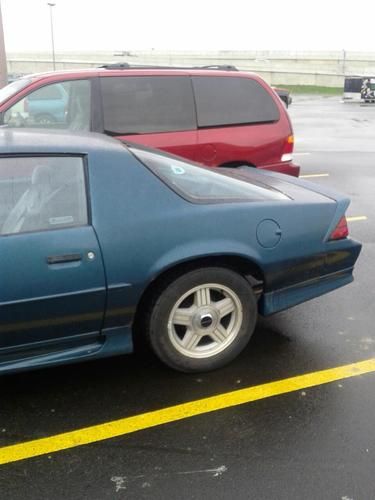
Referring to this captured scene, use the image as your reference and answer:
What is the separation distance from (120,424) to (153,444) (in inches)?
9.2

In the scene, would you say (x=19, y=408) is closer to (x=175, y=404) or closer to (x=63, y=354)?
(x=63, y=354)

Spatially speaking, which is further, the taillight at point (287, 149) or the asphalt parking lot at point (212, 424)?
the taillight at point (287, 149)

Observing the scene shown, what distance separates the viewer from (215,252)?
9.39ft

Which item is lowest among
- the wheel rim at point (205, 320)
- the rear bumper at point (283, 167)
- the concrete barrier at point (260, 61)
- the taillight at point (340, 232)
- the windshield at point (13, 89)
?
the wheel rim at point (205, 320)

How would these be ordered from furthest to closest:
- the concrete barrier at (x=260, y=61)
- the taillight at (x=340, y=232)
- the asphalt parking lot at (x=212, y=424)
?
the concrete barrier at (x=260, y=61) → the taillight at (x=340, y=232) → the asphalt parking lot at (x=212, y=424)

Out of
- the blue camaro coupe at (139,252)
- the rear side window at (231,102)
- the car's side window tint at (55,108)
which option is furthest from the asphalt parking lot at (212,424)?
the car's side window tint at (55,108)

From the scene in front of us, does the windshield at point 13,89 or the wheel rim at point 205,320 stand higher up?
the windshield at point 13,89

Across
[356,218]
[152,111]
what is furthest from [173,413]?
[356,218]

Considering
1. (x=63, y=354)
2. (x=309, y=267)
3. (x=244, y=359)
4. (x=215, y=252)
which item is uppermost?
(x=215, y=252)

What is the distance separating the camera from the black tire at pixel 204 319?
2.88 m

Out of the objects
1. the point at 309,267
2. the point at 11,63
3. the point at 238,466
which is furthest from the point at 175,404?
the point at 11,63

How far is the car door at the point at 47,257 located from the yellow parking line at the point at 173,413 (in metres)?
0.46

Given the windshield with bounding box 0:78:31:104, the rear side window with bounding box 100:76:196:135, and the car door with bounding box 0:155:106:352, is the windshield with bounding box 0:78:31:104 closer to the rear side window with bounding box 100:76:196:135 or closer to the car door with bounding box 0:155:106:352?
the rear side window with bounding box 100:76:196:135

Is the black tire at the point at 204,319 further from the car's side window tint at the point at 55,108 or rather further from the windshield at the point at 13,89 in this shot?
the windshield at the point at 13,89
